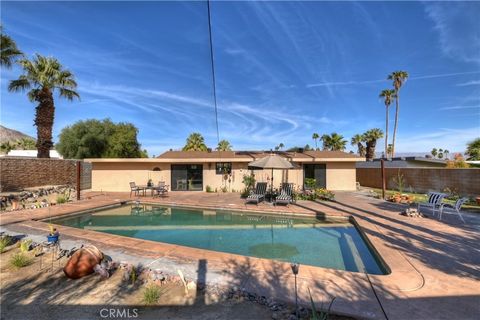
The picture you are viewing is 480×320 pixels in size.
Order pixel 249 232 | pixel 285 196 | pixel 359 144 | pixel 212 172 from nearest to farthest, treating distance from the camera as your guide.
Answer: pixel 249 232 < pixel 285 196 < pixel 212 172 < pixel 359 144

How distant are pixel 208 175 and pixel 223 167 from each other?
1318mm

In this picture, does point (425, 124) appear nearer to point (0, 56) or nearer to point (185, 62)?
point (185, 62)

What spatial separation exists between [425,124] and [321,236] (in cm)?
2826

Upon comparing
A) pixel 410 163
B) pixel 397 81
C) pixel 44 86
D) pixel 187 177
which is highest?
pixel 397 81

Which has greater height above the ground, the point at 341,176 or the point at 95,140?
→ the point at 95,140

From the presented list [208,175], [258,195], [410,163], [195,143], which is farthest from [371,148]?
[258,195]

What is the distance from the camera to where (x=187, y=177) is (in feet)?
63.1

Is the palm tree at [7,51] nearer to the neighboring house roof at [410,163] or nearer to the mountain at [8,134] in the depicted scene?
the neighboring house roof at [410,163]

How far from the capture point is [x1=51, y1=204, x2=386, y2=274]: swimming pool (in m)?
6.40

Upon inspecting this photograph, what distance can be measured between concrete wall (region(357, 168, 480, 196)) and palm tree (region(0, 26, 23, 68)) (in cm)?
2658

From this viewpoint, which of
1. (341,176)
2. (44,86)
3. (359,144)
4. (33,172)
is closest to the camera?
(33,172)

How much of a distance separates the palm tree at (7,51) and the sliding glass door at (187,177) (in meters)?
11.4

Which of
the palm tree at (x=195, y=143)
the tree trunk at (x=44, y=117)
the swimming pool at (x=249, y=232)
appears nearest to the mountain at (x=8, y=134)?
the palm tree at (x=195, y=143)

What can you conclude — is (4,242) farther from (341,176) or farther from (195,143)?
(195,143)
